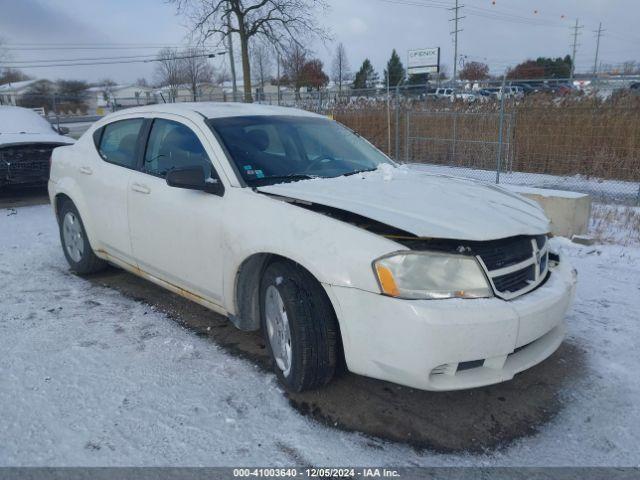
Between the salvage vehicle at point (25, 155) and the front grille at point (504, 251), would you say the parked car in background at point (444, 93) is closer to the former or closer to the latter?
the salvage vehicle at point (25, 155)

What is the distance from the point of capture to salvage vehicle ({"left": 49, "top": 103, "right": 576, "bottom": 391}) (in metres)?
2.48

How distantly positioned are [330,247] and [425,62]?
23201 millimetres

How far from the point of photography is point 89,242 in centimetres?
465

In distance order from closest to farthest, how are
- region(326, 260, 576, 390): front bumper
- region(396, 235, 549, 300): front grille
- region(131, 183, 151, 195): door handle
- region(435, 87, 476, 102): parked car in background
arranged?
region(326, 260, 576, 390): front bumper < region(396, 235, 549, 300): front grille < region(131, 183, 151, 195): door handle < region(435, 87, 476, 102): parked car in background

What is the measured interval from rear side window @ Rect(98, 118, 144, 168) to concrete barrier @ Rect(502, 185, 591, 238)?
14.6 ft

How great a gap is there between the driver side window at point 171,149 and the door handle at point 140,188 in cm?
12

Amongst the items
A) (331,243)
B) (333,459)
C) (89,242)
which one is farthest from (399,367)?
(89,242)

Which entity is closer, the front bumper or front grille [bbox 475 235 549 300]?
the front bumper

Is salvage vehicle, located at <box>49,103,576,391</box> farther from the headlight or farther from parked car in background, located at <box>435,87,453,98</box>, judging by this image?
parked car in background, located at <box>435,87,453,98</box>

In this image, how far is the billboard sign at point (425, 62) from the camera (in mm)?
23266

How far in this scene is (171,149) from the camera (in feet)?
12.5

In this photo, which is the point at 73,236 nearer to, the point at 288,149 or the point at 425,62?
the point at 288,149

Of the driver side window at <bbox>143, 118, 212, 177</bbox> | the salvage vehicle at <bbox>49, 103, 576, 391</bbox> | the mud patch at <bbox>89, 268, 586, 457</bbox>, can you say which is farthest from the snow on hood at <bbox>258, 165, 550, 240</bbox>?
the mud patch at <bbox>89, 268, 586, 457</bbox>

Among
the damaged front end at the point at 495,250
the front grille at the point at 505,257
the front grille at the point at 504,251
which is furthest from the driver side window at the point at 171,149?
the front grille at the point at 504,251
